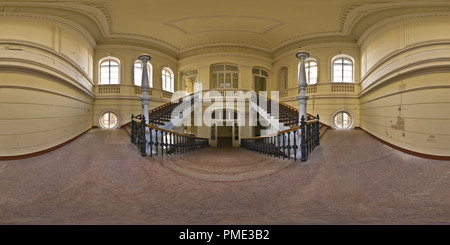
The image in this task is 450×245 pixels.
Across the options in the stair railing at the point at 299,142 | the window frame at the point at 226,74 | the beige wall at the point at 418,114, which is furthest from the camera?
the window frame at the point at 226,74

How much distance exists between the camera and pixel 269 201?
9.24ft

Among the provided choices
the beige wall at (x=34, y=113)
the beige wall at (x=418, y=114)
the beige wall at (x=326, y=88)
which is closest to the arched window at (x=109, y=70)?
the beige wall at (x=34, y=113)

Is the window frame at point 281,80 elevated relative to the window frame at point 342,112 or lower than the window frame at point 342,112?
elevated

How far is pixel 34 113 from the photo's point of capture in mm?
4160

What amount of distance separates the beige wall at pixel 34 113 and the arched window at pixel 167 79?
18.8 feet

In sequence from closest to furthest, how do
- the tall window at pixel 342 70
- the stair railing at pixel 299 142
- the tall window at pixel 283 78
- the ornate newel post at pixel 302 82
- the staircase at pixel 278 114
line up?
the stair railing at pixel 299 142 → the ornate newel post at pixel 302 82 → the staircase at pixel 278 114 → the tall window at pixel 342 70 → the tall window at pixel 283 78

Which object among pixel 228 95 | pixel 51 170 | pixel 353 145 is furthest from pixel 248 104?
pixel 51 170

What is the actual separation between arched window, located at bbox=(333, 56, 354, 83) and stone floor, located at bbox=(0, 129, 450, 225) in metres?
5.95

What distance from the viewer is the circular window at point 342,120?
28.4ft

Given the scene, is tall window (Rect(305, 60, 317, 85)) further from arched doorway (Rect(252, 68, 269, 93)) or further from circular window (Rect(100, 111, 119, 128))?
circular window (Rect(100, 111, 119, 128))

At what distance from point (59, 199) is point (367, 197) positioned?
178 inches

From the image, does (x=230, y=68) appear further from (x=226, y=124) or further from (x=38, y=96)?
(x=38, y=96)

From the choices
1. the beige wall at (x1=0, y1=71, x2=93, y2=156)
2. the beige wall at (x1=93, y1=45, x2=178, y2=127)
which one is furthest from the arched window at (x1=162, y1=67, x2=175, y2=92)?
the beige wall at (x1=0, y1=71, x2=93, y2=156)

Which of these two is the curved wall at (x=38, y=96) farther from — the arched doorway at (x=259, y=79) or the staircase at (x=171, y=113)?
the arched doorway at (x=259, y=79)
